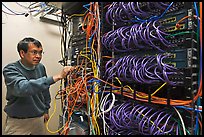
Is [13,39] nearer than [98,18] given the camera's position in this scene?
No

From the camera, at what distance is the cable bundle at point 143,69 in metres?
0.73

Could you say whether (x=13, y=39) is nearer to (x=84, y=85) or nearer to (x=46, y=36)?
(x=46, y=36)

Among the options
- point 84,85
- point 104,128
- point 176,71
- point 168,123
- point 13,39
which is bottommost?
point 104,128

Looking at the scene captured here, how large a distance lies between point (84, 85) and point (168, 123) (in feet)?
1.83

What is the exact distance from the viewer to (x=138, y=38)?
83 centimetres

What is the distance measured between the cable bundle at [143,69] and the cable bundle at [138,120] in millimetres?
162

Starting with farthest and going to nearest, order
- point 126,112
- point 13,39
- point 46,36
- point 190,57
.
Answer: point 46,36, point 13,39, point 126,112, point 190,57

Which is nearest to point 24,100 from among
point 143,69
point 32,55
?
point 32,55

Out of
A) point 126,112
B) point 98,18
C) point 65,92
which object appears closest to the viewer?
point 126,112

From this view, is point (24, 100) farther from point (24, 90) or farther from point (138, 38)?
point (138, 38)

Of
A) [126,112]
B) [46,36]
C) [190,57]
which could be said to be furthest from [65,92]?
[46,36]

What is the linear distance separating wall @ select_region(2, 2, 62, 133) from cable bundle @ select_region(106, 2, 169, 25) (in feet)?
3.86

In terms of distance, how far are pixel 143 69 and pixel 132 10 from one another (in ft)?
1.14

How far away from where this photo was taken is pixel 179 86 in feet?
2.44
